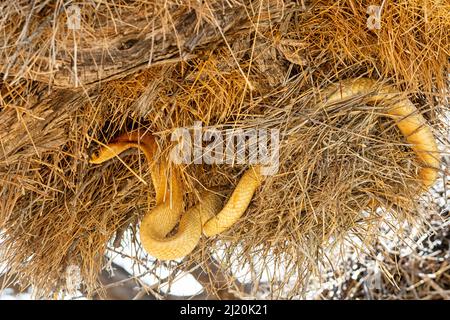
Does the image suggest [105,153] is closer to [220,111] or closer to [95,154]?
[95,154]

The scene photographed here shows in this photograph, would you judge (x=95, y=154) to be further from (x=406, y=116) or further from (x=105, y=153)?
(x=406, y=116)

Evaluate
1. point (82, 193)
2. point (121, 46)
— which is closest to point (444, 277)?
point (82, 193)

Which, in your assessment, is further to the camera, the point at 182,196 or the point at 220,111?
the point at 182,196

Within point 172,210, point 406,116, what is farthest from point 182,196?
point 406,116

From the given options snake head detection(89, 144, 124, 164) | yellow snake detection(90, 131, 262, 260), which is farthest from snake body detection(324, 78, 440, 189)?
snake head detection(89, 144, 124, 164)

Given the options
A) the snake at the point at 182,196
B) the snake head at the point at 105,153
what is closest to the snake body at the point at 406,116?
the snake at the point at 182,196

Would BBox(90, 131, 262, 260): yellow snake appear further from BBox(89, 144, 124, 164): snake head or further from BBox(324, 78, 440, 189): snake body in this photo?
BBox(324, 78, 440, 189): snake body
